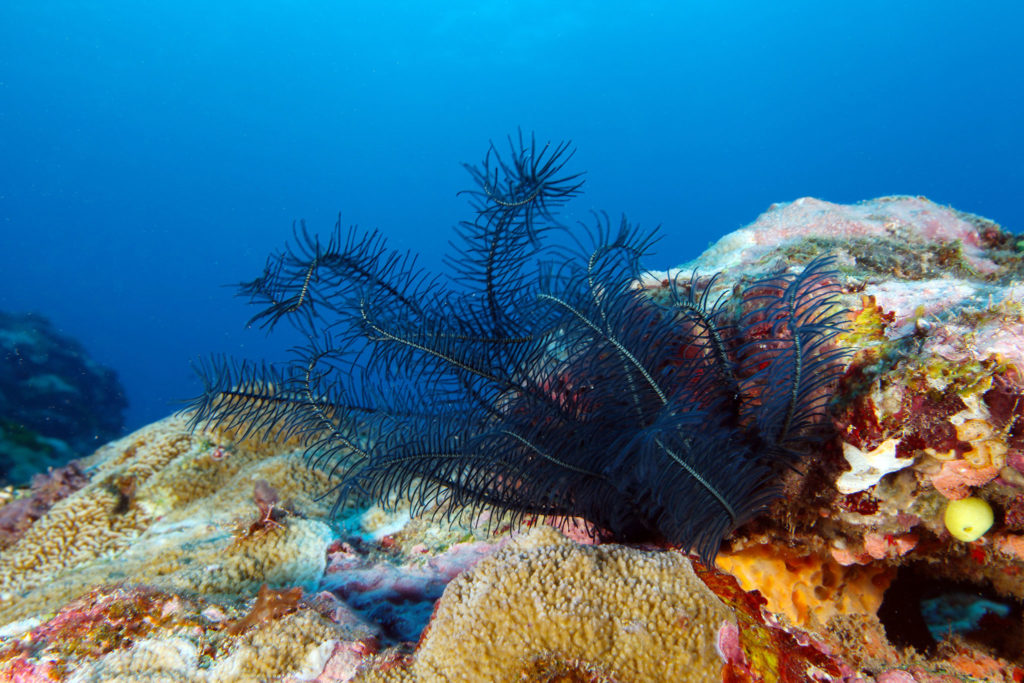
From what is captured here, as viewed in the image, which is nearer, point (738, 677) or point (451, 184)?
point (738, 677)

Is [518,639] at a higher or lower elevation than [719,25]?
lower

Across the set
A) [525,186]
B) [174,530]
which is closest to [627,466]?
[525,186]

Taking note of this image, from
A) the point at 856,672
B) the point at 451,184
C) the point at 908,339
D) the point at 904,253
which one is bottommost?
the point at 856,672

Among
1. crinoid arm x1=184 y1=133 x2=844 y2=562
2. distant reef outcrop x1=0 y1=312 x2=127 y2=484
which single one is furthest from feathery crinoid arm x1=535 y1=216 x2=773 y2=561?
distant reef outcrop x1=0 y1=312 x2=127 y2=484

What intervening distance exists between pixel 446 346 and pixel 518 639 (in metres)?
1.36

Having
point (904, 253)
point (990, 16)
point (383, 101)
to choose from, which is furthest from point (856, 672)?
point (990, 16)

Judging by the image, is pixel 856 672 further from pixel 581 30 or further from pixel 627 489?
pixel 581 30

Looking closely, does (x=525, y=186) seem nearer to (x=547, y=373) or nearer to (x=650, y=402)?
(x=547, y=373)

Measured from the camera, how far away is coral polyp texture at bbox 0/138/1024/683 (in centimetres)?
200

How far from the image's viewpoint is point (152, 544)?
454cm

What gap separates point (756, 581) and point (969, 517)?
36.3 inches

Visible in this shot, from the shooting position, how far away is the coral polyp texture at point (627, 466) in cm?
200

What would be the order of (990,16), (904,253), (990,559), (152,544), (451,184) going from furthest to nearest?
(451,184) < (990,16) < (152,544) < (904,253) < (990,559)

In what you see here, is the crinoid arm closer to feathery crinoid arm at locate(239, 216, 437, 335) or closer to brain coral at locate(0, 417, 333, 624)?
feathery crinoid arm at locate(239, 216, 437, 335)
